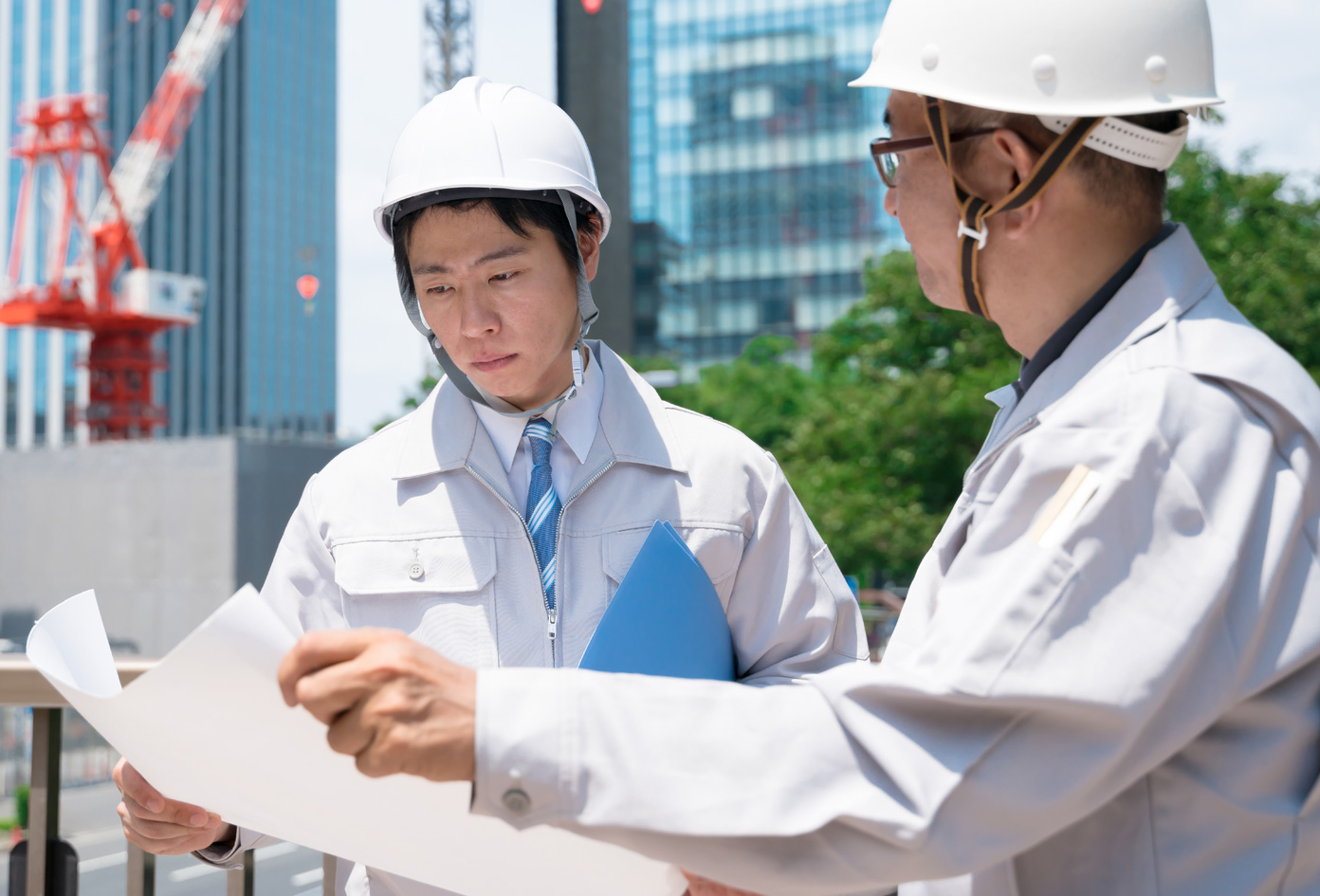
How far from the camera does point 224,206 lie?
256 ft

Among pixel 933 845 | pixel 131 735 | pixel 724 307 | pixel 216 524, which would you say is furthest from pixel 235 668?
pixel 724 307

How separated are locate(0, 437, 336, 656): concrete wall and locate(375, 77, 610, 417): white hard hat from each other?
24.6 m

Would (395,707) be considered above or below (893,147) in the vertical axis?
below

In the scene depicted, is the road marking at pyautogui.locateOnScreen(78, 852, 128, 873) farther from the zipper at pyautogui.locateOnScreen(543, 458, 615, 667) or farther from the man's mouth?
the man's mouth

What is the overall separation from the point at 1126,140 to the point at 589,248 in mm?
1188

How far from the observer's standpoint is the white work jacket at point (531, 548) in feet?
6.17

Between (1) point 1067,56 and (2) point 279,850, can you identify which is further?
(2) point 279,850

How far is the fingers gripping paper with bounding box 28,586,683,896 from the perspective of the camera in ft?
3.25

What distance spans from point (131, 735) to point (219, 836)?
0.77m

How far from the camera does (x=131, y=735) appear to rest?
3.82 feet

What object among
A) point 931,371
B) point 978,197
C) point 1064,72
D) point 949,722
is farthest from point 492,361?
point 931,371

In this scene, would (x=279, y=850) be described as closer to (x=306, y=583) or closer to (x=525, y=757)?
(x=306, y=583)

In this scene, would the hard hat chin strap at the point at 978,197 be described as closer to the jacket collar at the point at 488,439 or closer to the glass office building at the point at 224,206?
the jacket collar at the point at 488,439

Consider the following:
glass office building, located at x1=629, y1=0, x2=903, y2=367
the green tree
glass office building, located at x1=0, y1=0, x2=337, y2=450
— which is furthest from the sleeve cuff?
glass office building, located at x1=0, y1=0, x2=337, y2=450
